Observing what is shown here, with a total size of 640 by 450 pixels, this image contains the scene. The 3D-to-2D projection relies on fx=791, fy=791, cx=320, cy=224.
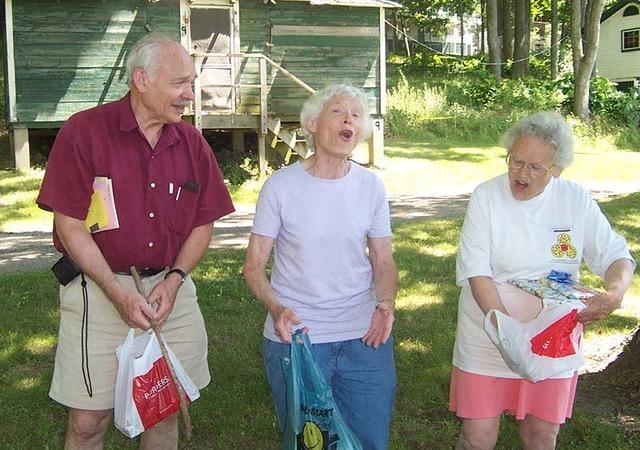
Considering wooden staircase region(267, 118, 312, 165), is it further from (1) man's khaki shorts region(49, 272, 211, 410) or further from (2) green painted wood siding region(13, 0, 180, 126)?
(1) man's khaki shorts region(49, 272, 211, 410)

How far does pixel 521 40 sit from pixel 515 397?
2911cm

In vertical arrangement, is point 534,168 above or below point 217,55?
below

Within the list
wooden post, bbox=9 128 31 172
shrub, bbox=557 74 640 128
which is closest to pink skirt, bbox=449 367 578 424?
wooden post, bbox=9 128 31 172

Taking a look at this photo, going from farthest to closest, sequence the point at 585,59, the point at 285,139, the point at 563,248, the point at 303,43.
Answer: the point at 585,59 < the point at 303,43 < the point at 285,139 < the point at 563,248

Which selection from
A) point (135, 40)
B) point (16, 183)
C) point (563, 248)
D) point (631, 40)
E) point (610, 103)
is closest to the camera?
point (563, 248)

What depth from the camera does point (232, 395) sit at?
14.9 ft

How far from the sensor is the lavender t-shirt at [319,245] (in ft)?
9.91

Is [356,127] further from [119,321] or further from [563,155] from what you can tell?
[119,321]

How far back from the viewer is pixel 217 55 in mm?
14141

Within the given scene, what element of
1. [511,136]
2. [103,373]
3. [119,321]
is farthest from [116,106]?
A: [511,136]

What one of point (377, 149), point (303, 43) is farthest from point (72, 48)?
point (377, 149)

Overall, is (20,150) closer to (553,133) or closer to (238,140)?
(238,140)

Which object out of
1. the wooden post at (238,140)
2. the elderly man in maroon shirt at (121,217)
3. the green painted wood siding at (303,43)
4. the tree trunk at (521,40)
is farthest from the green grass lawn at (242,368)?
the tree trunk at (521,40)

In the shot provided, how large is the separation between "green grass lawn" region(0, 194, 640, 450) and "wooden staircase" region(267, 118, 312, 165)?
25.0ft
